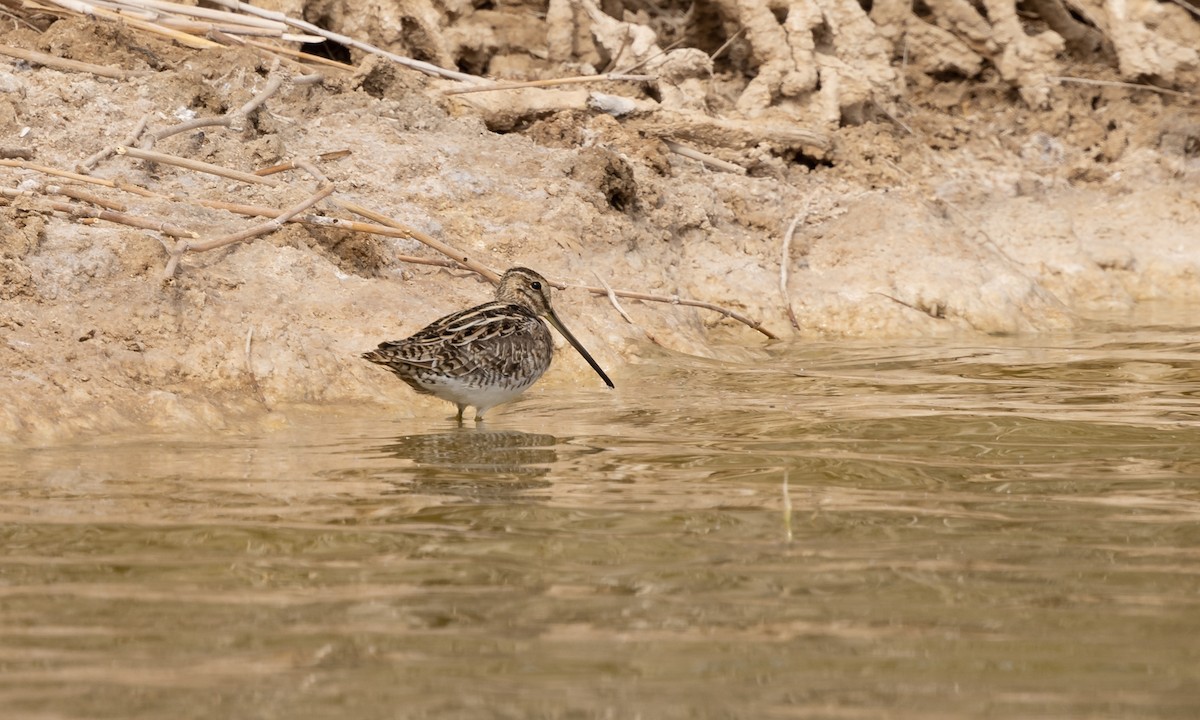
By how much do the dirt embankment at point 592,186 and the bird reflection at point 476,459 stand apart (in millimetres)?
901

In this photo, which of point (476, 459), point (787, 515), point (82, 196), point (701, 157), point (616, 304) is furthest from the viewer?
point (701, 157)

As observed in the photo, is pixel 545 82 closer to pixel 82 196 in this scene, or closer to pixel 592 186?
pixel 592 186

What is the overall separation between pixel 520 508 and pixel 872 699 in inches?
85.7

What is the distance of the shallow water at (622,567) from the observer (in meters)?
3.55

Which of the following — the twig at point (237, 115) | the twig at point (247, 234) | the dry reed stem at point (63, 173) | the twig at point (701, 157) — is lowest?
the twig at point (701, 157)

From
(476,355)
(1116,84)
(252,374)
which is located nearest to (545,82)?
(476,355)

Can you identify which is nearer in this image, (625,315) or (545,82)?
(625,315)

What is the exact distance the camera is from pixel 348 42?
10891 millimetres

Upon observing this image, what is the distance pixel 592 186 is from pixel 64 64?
3.26m

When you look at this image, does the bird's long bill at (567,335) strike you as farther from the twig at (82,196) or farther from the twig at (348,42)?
the twig at (348,42)

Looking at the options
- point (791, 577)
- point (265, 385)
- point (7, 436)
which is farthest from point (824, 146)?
point (791, 577)

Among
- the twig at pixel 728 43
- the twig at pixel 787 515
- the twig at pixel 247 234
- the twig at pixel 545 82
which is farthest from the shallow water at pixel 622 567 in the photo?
the twig at pixel 728 43

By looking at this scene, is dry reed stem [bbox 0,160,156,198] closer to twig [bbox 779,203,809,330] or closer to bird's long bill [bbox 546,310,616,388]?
bird's long bill [bbox 546,310,616,388]

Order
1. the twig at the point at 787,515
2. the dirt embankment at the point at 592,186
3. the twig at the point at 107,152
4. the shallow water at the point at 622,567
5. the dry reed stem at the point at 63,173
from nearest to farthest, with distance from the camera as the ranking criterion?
the shallow water at the point at 622,567 < the twig at the point at 787,515 < the dirt embankment at the point at 592,186 < the dry reed stem at the point at 63,173 < the twig at the point at 107,152
